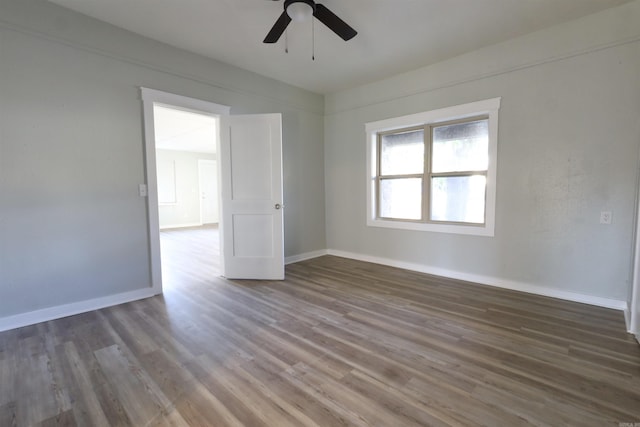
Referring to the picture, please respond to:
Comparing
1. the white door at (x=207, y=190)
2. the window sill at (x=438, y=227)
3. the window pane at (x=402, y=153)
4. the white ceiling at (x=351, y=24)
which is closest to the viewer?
the white ceiling at (x=351, y=24)

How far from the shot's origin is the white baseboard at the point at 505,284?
9.14 ft

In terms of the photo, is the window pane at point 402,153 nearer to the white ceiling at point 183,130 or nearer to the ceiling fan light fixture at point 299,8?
the ceiling fan light fixture at point 299,8

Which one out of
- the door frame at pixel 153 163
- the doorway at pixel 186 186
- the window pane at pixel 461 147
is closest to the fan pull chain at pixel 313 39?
the door frame at pixel 153 163

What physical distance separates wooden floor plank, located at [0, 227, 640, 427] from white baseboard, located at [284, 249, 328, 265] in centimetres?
140

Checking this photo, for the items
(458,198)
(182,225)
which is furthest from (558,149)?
(182,225)

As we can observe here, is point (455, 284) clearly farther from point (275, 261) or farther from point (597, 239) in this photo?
point (275, 261)

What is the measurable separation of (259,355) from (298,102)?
12.5 feet

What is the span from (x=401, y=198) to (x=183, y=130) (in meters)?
5.19

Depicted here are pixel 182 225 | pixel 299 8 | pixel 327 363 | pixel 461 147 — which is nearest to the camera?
pixel 327 363

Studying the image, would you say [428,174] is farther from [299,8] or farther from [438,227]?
[299,8]

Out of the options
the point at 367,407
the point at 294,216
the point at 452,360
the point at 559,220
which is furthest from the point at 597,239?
the point at 294,216

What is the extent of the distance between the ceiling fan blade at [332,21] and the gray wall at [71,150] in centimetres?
190

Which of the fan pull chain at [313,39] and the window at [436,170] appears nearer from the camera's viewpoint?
the fan pull chain at [313,39]

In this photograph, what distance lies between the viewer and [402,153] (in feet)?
14.1
